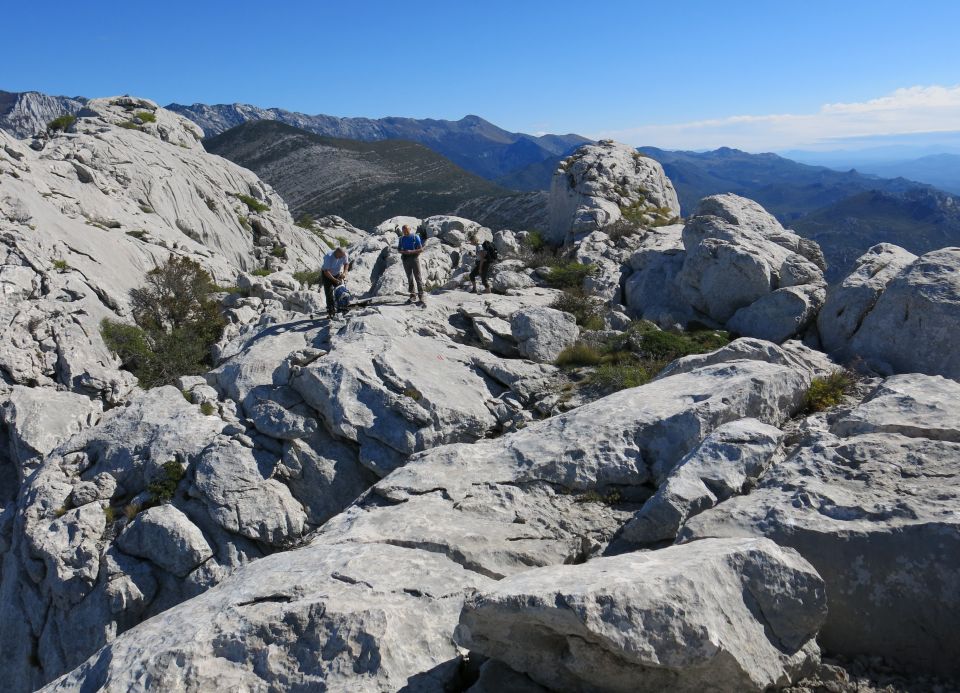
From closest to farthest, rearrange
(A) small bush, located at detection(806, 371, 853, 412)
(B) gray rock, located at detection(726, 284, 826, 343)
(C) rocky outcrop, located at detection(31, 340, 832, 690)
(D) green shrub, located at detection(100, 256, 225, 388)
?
(C) rocky outcrop, located at detection(31, 340, 832, 690) < (A) small bush, located at detection(806, 371, 853, 412) < (B) gray rock, located at detection(726, 284, 826, 343) < (D) green shrub, located at detection(100, 256, 225, 388)

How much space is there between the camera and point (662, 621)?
5.39 meters

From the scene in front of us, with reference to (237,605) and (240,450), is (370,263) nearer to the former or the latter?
(240,450)

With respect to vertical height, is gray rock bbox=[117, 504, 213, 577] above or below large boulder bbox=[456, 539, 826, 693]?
below

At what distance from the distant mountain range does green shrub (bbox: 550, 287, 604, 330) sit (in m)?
97.5

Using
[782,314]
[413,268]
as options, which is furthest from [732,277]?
[413,268]

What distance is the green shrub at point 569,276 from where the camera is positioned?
26.0 metres

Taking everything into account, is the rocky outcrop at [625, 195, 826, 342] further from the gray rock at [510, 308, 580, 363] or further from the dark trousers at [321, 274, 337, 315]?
the dark trousers at [321, 274, 337, 315]

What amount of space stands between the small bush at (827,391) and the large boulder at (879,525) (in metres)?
3.28

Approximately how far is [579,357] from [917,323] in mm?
8935

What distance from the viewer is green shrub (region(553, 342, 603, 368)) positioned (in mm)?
18562

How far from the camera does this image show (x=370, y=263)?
1241 inches

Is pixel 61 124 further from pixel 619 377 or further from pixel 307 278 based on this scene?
pixel 619 377

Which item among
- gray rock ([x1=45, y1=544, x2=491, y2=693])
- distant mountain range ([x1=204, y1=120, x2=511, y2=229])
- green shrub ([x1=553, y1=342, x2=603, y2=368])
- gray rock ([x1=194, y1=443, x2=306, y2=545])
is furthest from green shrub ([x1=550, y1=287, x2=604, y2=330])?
distant mountain range ([x1=204, y1=120, x2=511, y2=229])

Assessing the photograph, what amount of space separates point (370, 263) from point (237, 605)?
25.3 metres
